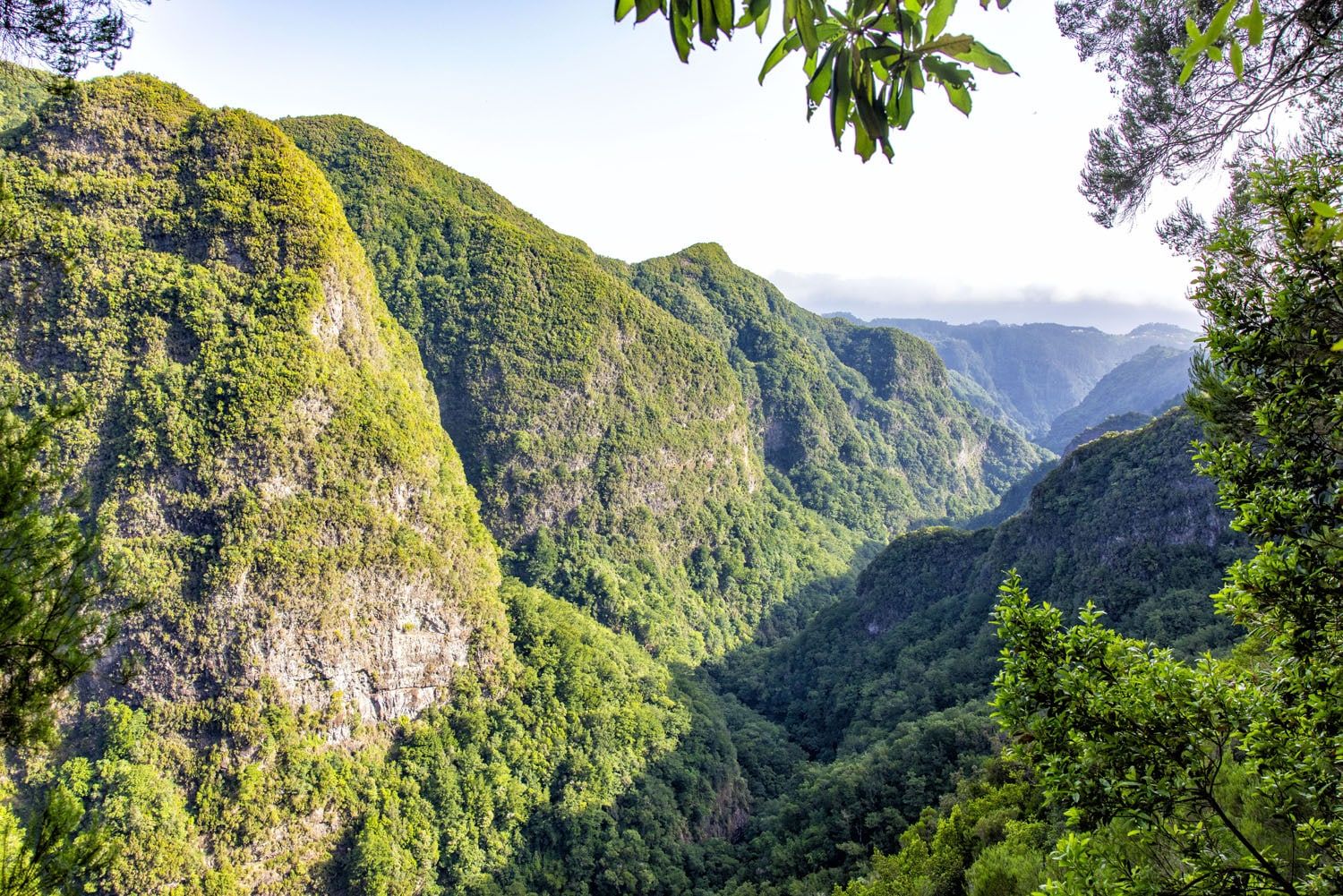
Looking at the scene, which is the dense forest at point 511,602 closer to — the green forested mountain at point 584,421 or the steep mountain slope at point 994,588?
the steep mountain slope at point 994,588

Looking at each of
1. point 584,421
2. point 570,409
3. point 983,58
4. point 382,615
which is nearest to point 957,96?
point 983,58

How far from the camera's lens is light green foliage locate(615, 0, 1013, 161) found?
5.53ft

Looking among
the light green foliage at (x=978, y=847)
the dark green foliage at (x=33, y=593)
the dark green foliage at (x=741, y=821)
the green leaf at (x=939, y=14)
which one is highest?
the green leaf at (x=939, y=14)

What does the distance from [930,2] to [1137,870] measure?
14.7ft

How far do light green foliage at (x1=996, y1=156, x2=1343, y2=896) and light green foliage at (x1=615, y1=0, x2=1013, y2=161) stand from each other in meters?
3.31

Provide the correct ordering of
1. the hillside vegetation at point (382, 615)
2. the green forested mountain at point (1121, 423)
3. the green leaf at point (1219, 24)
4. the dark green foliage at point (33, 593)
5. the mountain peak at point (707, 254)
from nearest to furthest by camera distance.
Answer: the green leaf at point (1219, 24) → the dark green foliage at point (33, 593) → the hillside vegetation at point (382, 615) → the green forested mountain at point (1121, 423) → the mountain peak at point (707, 254)

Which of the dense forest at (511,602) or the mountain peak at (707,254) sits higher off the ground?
the mountain peak at (707,254)

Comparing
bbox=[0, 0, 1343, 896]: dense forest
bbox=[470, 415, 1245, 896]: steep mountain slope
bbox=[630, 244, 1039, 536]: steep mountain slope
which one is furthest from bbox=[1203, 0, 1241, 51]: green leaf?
bbox=[630, 244, 1039, 536]: steep mountain slope

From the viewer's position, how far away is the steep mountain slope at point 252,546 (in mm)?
28359

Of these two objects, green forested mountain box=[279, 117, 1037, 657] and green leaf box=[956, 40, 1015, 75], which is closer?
green leaf box=[956, 40, 1015, 75]

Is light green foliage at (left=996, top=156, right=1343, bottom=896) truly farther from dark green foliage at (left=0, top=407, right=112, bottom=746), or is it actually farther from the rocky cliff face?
the rocky cliff face

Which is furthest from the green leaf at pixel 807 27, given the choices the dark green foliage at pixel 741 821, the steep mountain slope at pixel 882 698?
the dark green foliage at pixel 741 821

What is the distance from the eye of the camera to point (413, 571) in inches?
1438

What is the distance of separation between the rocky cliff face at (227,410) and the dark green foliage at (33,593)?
89.8 feet
